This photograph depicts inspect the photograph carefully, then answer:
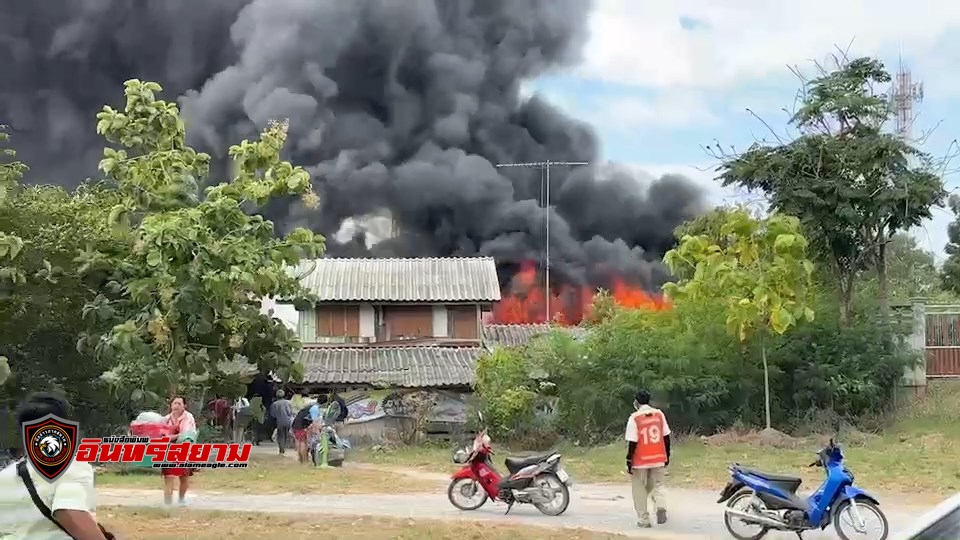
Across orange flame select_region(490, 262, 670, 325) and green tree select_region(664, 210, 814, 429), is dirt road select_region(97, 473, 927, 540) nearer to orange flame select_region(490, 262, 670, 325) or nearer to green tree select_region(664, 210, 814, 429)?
green tree select_region(664, 210, 814, 429)

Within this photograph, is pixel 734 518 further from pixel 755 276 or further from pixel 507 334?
pixel 507 334

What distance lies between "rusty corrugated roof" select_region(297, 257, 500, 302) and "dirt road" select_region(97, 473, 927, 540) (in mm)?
15227

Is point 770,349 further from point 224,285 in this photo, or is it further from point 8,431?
point 8,431

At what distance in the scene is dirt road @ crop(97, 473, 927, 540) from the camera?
10.6 metres

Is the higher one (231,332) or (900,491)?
(231,332)

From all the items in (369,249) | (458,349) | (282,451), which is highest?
(369,249)

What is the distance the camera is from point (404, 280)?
99.6 feet

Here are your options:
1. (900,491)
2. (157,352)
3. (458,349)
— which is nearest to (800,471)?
(900,491)

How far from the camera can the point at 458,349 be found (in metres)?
27.5

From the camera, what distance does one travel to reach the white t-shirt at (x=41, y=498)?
3.83 m

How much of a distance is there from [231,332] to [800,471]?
975 cm

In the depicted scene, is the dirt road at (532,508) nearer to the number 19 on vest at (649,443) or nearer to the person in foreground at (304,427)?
the number 19 on vest at (649,443)

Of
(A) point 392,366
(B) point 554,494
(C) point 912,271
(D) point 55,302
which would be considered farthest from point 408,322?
(C) point 912,271

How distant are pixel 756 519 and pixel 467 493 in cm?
360
